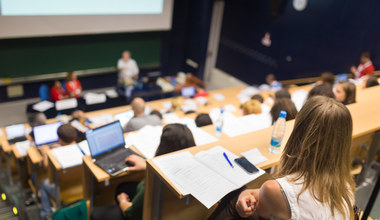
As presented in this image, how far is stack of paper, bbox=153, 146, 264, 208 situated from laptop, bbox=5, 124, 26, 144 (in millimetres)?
3372

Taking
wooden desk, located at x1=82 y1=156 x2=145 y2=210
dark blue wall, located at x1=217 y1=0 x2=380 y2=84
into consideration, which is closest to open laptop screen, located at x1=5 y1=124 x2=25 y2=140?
wooden desk, located at x1=82 y1=156 x2=145 y2=210

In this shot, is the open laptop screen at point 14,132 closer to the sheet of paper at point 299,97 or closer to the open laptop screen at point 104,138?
the open laptop screen at point 104,138

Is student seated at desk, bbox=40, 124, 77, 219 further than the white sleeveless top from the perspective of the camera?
Yes

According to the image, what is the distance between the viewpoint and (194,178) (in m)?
1.86

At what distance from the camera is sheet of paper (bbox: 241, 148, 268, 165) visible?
2047mm

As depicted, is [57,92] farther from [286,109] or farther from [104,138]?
[286,109]

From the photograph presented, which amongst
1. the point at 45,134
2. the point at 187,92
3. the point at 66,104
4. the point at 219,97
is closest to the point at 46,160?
the point at 45,134

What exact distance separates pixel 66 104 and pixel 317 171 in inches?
223

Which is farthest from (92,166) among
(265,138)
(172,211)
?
(265,138)

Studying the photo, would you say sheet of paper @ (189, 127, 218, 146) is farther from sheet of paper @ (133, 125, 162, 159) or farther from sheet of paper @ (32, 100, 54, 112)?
sheet of paper @ (32, 100, 54, 112)

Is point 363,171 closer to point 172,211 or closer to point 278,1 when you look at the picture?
point 172,211

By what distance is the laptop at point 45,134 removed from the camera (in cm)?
420

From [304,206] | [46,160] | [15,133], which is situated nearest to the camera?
[304,206]

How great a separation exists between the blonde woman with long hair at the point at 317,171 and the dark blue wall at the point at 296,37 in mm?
5396
